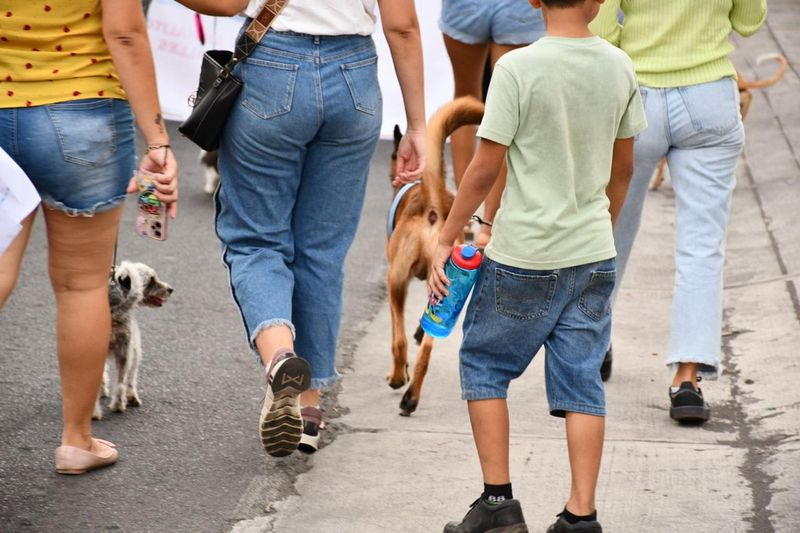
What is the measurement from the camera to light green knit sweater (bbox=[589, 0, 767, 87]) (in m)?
4.71

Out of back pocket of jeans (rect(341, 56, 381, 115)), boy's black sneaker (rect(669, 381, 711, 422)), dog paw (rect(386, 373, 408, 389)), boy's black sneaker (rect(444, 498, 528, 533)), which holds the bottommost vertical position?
dog paw (rect(386, 373, 408, 389))

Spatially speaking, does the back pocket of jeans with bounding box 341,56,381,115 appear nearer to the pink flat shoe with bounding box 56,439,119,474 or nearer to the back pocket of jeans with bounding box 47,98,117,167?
the back pocket of jeans with bounding box 47,98,117,167

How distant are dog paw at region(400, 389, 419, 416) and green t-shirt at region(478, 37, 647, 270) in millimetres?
1535

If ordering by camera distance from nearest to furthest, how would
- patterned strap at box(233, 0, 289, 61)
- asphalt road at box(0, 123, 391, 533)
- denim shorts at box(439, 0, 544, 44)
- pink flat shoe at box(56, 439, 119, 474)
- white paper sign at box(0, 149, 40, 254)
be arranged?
white paper sign at box(0, 149, 40, 254) → patterned strap at box(233, 0, 289, 61) → asphalt road at box(0, 123, 391, 533) → pink flat shoe at box(56, 439, 119, 474) → denim shorts at box(439, 0, 544, 44)

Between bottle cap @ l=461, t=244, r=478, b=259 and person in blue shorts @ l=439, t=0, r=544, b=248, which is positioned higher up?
bottle cap @ l=461, t=244, r=478, b=259

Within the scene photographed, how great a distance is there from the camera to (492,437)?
3572 millimetres

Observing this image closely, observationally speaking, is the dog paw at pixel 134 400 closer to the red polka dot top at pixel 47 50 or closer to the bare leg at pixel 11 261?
the bare leg at pixel 11 261

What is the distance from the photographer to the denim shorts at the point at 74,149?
12.1ft

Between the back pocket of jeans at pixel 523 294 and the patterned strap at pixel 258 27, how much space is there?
3.53ft

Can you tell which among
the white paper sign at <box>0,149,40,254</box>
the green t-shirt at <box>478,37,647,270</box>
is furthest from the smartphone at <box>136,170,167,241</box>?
the green t-shirt at <box>478,37,647,270</box>

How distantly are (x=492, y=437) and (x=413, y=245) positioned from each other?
181 centimetres

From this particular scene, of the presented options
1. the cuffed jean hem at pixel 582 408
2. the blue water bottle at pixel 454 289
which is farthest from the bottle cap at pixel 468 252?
the cuffed jean hem at pixel 582 408

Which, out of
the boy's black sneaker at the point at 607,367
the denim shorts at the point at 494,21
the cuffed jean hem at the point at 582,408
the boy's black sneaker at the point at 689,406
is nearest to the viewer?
the cuffed jean hem at the point at 582,408

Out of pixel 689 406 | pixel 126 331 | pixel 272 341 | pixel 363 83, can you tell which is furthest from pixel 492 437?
pixel 126 331
